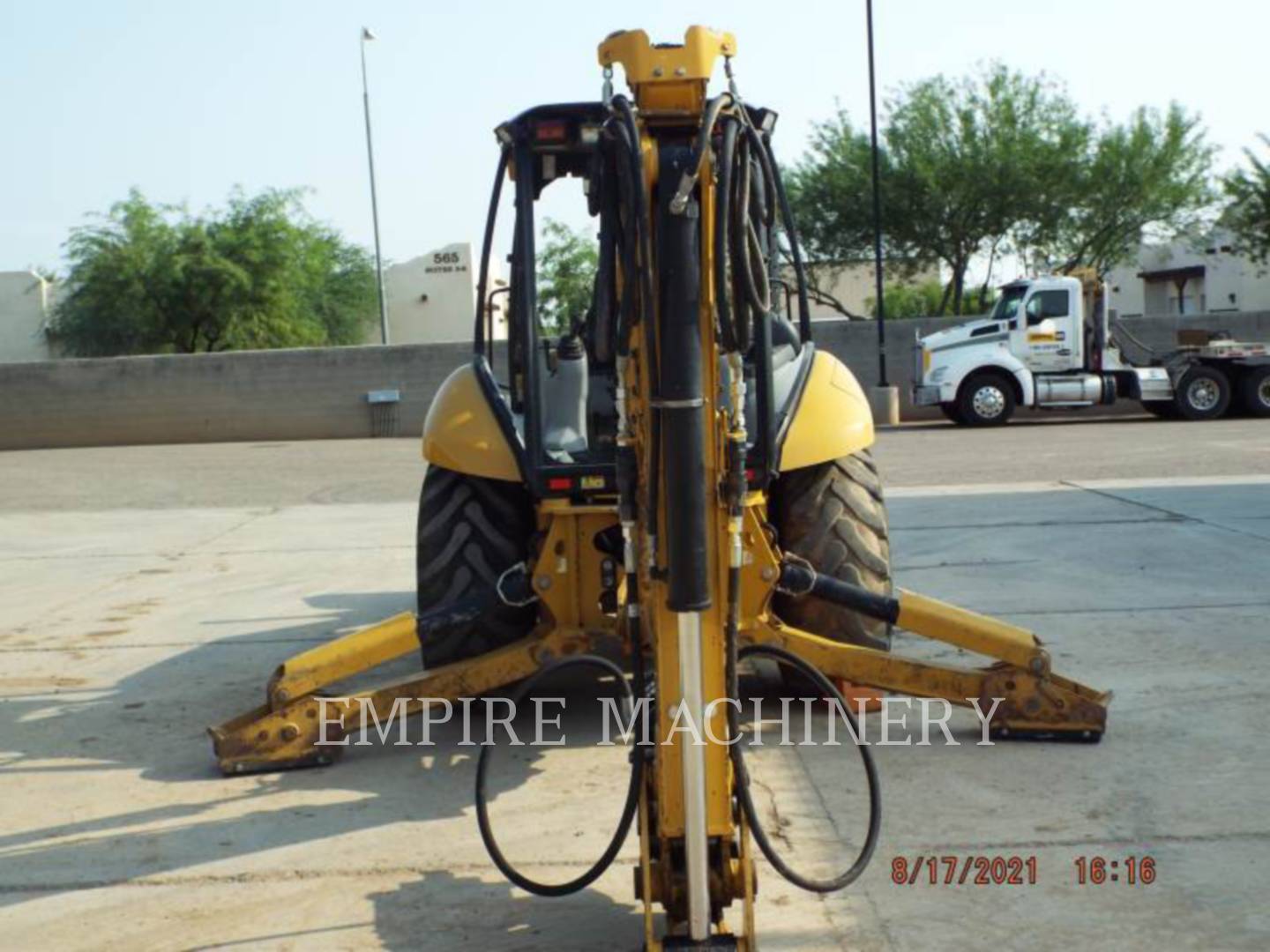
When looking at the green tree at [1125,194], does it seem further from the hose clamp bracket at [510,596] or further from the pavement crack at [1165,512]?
the hose clamp bracket at [510,596]

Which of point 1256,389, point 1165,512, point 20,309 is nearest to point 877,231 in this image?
point 1256,389

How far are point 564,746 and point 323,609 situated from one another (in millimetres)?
3636

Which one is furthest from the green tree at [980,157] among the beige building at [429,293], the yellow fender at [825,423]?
the yellow fender at [825,423]

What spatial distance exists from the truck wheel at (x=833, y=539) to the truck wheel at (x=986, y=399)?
18.7m

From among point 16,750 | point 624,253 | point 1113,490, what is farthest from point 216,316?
point 624,253

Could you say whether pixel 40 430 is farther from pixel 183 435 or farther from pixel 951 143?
pixel 951 143

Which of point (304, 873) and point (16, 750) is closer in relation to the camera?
point (304, 873)

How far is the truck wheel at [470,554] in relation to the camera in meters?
6.14

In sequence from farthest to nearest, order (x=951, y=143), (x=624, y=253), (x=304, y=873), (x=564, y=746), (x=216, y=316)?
1. (x=216, y=316)
2. (x=951, y=143)
3. (x=564, y=746)
4. (x=304, y=873)
5. (x=624, y=253)

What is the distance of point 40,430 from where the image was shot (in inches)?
1095

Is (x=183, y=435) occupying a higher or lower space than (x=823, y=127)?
lower

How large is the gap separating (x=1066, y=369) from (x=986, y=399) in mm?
1443

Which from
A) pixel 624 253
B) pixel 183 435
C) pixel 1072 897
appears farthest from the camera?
pixel 183 435

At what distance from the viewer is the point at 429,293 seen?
2216 inches
